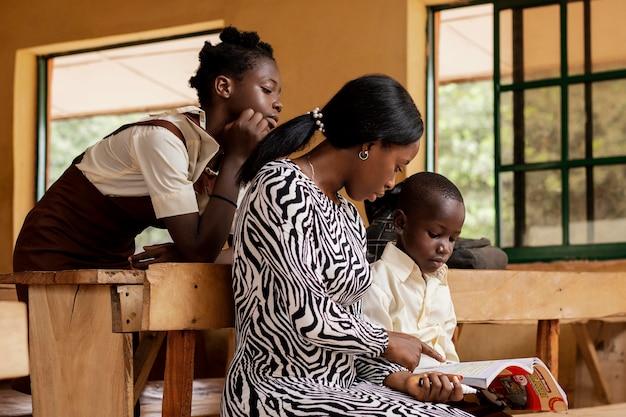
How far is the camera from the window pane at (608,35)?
15.1 feet

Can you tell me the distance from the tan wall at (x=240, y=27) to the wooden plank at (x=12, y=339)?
3.77m

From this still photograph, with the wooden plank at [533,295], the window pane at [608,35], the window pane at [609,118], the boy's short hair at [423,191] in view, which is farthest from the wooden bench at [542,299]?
the window pane at [608,35]

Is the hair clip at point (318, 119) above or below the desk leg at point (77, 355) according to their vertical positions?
above

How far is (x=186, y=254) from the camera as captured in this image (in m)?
2.51

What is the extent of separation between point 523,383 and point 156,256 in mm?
1005

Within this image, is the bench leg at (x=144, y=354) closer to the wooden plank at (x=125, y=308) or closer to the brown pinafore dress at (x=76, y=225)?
the brown pinafore dress at (x=76, y=225)

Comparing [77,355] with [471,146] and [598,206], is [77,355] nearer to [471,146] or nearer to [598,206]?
[598,206]

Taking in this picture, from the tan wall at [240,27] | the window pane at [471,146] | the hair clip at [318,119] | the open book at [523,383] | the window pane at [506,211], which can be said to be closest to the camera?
the open book at [523,383]

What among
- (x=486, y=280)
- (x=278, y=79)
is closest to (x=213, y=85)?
(x=278, y=79)

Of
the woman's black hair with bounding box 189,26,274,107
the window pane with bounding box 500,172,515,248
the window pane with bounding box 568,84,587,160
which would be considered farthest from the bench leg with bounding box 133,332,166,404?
the window pane with bounding box 568,84,587,160

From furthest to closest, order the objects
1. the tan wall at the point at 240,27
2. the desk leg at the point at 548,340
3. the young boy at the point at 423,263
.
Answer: the tan wall at the point at 240,27 → the desk leg at the point at 548,340 → the young boy at the point at 423,263

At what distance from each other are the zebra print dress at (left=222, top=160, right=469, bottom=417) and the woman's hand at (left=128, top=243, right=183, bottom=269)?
Result: 0.44m

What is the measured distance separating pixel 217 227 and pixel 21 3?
13.4 ft

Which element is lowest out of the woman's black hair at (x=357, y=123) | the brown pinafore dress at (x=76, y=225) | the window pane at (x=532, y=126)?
the brown pinafore dress at (x=76, y=225)
